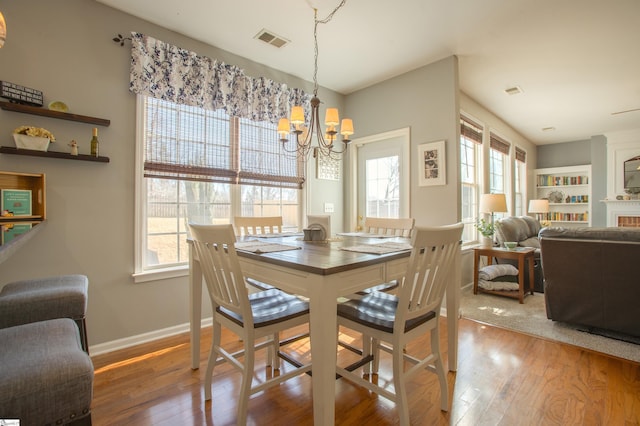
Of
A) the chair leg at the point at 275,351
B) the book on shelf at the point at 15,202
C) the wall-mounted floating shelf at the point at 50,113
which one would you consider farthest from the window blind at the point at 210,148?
the chair leg at the point at 275,351

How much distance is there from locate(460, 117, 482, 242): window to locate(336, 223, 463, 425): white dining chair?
3.05 m

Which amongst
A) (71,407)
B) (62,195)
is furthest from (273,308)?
(62,195)

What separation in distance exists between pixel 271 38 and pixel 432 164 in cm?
211

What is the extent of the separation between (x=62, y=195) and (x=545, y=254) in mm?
4027

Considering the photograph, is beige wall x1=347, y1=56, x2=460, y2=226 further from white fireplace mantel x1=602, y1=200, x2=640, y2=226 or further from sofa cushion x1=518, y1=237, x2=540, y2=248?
white fireplace mantel x1=602, y1=200, x2=640, y2=226

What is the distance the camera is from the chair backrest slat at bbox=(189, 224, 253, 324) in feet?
4.59

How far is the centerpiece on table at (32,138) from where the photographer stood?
1.99 metres

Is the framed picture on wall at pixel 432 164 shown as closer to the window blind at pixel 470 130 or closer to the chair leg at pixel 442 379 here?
the window blind at pixel 470 130

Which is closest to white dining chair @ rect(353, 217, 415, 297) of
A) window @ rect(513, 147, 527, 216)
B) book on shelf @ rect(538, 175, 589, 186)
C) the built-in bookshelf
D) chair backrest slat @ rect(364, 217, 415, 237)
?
chair backrest slat @ rect(364, 217, 415, 237)

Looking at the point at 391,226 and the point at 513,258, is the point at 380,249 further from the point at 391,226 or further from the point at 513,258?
the point at 513,258

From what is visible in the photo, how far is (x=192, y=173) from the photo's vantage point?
9.29 ft

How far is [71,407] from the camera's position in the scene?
843 mm

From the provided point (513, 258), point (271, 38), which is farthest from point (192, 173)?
point (513, 258)

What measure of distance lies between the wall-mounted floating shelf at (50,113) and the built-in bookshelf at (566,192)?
898 centimetres
